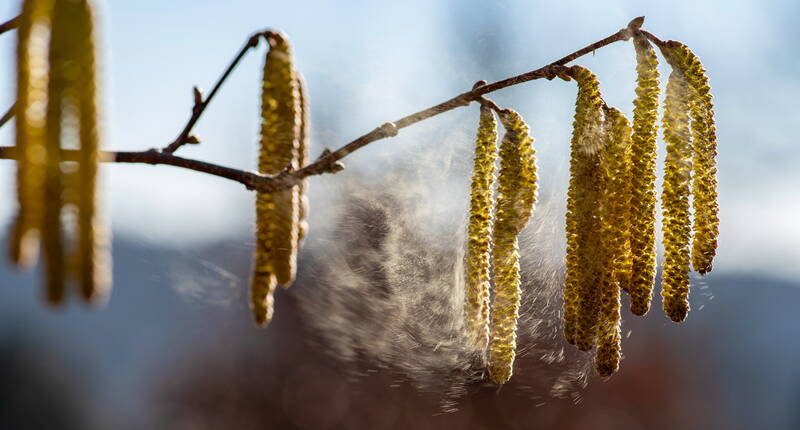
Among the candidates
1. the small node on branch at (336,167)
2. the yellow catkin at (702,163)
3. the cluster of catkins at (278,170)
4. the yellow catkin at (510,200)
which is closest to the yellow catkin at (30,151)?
the cluster of catkins at (278,170)

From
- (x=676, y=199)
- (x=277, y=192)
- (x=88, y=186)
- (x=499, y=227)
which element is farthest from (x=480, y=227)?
(x=88, y=186)

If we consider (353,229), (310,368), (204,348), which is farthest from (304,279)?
(204,348)

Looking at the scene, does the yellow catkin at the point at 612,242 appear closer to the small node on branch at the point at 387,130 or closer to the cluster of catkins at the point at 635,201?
the cluster of catkins at the point at 635,201

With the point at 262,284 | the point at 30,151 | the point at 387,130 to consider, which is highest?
the point at 387,130

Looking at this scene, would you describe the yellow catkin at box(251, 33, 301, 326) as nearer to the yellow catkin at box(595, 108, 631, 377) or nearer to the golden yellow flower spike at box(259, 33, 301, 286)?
the golden yellow flower spike at box(259, 33, 301, 286)

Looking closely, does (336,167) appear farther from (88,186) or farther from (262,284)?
(88,186)

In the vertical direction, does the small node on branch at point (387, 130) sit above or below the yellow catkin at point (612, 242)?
above

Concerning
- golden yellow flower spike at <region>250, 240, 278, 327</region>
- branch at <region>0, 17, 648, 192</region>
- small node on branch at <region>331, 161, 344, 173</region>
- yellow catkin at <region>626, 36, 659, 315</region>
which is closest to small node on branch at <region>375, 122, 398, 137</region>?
branch at <region>0, 17, 648, 192</region>
